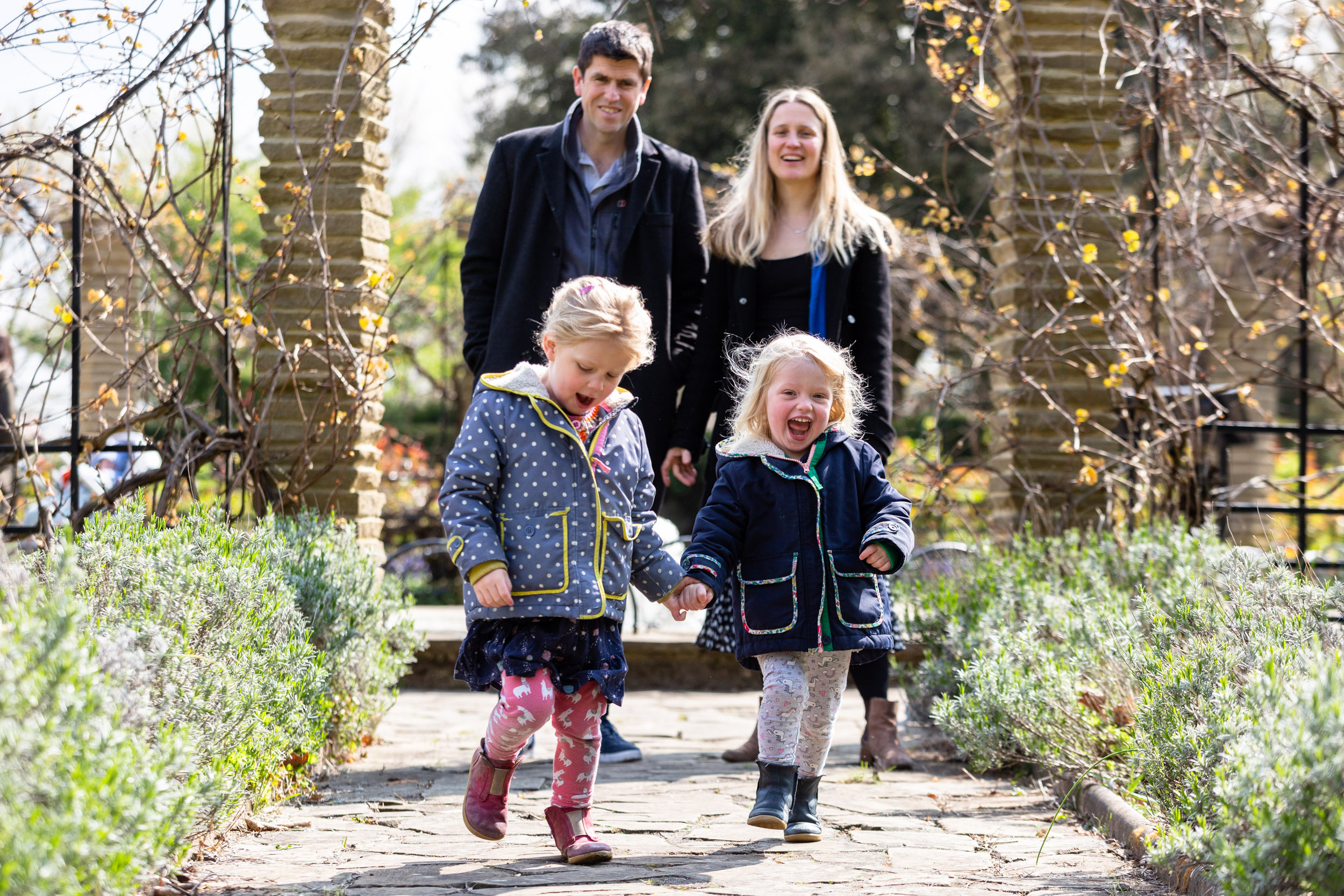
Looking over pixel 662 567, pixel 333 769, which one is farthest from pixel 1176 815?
pixel 333 769

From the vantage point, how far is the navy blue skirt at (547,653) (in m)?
2.88

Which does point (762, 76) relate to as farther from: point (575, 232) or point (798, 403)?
point (798, 403)

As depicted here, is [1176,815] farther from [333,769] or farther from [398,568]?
[398,568]

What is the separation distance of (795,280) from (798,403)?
3.20 feet

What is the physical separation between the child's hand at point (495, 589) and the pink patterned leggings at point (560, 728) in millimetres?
220

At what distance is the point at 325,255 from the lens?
4.82 m

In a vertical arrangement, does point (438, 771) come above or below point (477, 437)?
below

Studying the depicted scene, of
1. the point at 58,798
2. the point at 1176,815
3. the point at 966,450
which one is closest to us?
the point at 58,798

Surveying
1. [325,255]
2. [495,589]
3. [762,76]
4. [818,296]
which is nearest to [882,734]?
[818,296]

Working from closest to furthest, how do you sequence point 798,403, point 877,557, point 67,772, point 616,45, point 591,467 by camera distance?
1. point 67,772
2. point 591,467
3. point 877,557
4. point 798,403
5. point 616,45

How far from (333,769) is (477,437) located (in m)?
1.79

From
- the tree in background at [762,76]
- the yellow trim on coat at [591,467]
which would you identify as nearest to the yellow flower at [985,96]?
the yellow trim on coat at [591,467]

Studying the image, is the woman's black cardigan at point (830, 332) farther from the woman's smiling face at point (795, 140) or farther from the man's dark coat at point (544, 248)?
the woman's smiling face at point (795, 140)

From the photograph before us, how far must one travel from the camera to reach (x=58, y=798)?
192 centimetres
